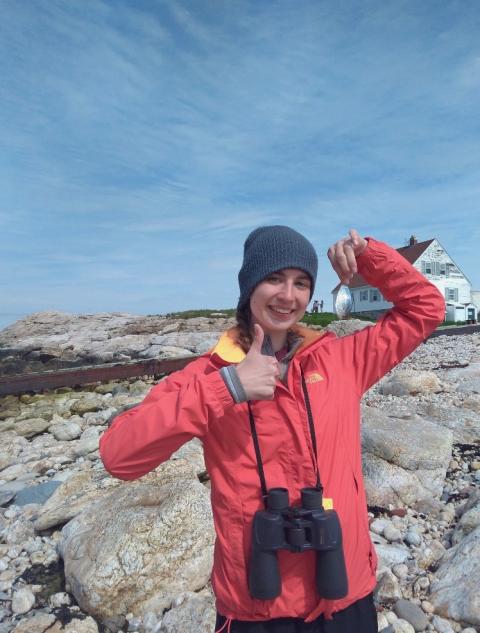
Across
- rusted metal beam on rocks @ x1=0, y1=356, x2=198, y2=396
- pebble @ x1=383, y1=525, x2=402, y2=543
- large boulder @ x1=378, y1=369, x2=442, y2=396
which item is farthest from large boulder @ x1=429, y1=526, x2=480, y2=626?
rusted metal beam on rocks @ x1=0, y1=356, x2=198, y2=396

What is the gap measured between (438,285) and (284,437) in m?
43.6

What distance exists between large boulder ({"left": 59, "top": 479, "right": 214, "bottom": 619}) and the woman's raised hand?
8.74 feet

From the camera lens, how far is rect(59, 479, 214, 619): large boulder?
3.74 metres

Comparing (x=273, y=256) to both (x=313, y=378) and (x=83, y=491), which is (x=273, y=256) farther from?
(x=83, y=491)

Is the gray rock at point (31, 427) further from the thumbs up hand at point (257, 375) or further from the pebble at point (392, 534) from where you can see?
the thumbs up hand at point (257, 375)

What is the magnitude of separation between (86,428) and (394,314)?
839 cm

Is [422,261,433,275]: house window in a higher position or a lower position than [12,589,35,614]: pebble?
higher

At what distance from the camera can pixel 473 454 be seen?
5.89 metres

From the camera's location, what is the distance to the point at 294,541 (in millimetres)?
2010

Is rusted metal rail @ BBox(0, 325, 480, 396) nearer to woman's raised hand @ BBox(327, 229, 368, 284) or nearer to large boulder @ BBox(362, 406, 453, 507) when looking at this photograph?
large boulder @ BBox(362, 406, 453, 507)

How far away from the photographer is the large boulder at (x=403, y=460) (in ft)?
16.1

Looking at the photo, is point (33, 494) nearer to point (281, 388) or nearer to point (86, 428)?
point (86, 428)

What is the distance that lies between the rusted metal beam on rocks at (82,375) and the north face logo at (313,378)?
1221 centimetres

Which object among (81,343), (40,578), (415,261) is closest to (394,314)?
(40,578)
